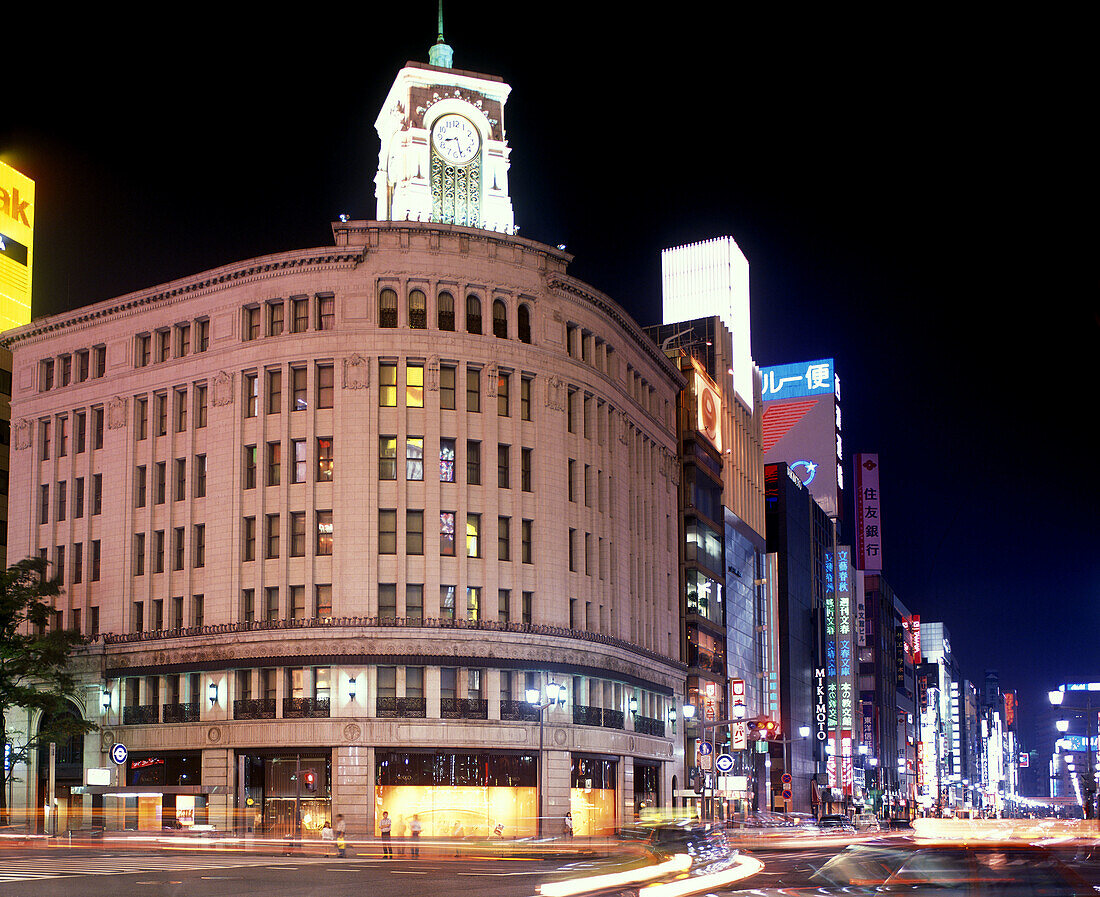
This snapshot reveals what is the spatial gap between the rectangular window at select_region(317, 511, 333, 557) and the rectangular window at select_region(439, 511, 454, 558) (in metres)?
5.52

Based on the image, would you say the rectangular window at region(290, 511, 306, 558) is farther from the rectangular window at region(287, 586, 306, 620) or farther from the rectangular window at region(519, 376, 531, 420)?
the rectangular window at region(519, 376, 531, 420)

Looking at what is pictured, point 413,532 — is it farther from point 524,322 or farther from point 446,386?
point 524,322

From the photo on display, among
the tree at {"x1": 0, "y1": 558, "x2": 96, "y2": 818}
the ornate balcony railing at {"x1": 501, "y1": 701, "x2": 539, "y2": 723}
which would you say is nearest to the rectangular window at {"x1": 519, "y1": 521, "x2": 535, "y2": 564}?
the ornate balcony railing at {"x1": 501, "y1": 701, "x2": 539, "y2": 723}

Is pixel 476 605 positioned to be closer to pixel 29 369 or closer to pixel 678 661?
pixel 678 661

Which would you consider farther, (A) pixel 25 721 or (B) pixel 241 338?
(A) pixel 25 721

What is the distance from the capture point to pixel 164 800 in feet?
226

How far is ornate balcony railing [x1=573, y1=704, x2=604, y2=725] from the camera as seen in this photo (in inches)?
2830

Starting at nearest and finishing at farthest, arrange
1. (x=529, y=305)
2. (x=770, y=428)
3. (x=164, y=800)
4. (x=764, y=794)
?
1. (x=164, y=800)
2. (x=529, y=305)
3. (x=764, y=794)
4. (x=770, y=428)

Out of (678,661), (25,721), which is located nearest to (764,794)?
(678,661)

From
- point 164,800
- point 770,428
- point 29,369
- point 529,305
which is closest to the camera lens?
point 164,800

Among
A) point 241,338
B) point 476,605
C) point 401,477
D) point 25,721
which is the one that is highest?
point 241,338

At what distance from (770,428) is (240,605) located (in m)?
126

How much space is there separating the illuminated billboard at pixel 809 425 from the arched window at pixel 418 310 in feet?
367

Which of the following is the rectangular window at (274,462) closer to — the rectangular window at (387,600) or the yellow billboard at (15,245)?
the rectangular window at (387,600)
